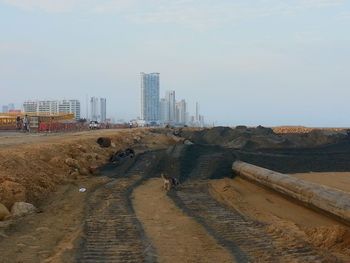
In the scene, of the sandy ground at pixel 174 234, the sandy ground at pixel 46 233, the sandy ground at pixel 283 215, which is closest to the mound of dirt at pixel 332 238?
the sandy ground at pixel 283 215

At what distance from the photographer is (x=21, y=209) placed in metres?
11.9

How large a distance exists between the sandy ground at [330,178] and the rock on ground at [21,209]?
1087cm

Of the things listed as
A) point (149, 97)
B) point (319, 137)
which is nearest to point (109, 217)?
point (319, 137)

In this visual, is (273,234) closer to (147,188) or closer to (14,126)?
(147,188)

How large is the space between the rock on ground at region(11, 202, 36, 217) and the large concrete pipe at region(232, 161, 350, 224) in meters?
6.71

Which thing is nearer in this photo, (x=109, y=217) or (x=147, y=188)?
(x=109, y=217)

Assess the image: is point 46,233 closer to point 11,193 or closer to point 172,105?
→ point 11,193

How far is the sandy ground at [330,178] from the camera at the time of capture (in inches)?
757

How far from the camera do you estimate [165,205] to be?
44.5 feet

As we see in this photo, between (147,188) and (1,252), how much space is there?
872 cm

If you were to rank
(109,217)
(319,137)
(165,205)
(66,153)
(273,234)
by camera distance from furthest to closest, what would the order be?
(319,137) < (66,153) < (165,205) < (109,217) < (273,234)

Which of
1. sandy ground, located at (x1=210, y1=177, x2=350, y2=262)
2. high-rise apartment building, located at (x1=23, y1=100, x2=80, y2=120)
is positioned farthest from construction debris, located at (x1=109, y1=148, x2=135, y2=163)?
high-rise apartment building, located at (x1=23, y1=100, x2=80, y2=120)

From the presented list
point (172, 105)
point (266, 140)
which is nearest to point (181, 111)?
point (172, 105)

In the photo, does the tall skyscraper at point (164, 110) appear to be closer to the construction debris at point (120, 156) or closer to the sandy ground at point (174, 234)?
the construction debris at point (120, 156)
